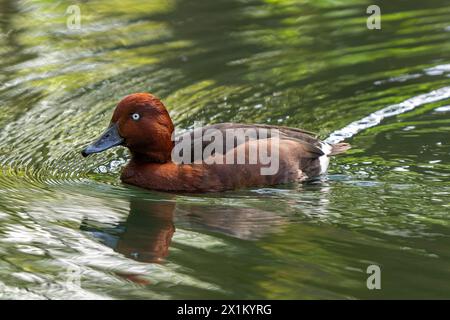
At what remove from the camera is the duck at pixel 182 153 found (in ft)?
27.5

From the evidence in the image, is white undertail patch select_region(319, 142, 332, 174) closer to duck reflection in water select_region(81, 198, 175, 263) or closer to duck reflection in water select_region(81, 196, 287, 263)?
duck reflection in water select_region(81, 196, 287, 263)

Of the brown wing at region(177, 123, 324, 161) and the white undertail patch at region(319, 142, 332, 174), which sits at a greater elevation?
the brown wing at region(177, 123, 324, 161)

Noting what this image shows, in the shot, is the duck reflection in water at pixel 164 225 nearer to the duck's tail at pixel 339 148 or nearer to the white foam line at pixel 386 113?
the duck's tail at pixel 339 148

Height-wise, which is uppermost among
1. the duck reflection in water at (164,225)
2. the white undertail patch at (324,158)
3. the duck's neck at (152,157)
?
the duck's neck at (152,157)

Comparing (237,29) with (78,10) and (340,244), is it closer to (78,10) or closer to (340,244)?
(78,10)

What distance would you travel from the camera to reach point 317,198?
320 inches

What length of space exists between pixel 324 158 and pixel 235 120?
1510 millimetres

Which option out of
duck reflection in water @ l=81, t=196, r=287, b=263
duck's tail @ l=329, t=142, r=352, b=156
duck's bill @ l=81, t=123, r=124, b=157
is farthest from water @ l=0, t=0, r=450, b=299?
duck's bill @ l=81, t=123, r=124, b=157

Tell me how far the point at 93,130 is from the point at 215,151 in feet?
6.46

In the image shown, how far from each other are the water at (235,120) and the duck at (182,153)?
0.15 metres

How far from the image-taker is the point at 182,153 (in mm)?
8508

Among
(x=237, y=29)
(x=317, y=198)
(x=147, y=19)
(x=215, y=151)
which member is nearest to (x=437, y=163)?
(x=317, y=198)

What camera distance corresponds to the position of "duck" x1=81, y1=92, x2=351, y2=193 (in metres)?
8.37

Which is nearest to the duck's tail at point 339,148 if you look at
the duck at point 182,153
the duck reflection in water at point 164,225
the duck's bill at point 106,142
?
the duck at point 182,153
